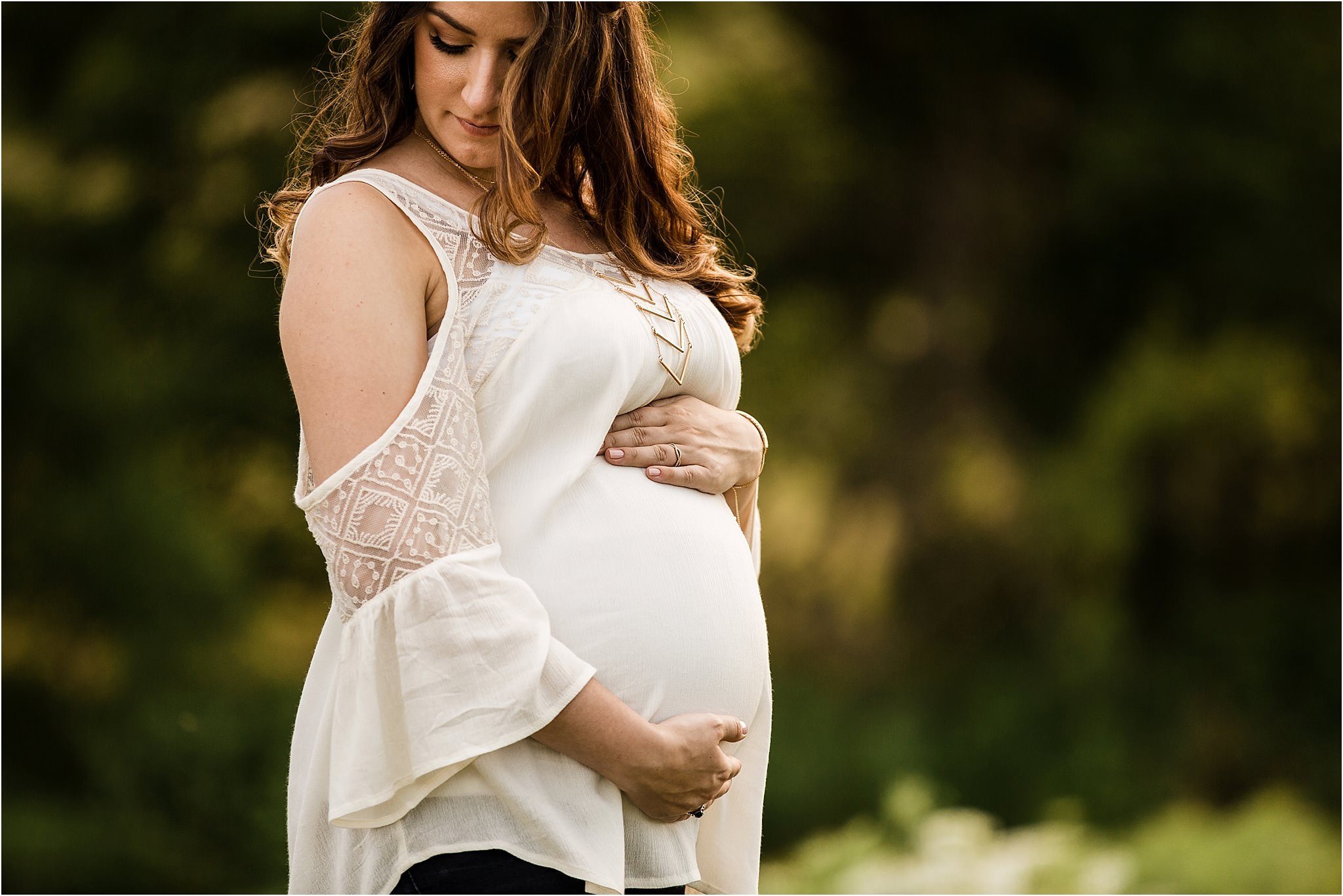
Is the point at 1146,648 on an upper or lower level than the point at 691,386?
lower

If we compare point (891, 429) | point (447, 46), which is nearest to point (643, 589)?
point (447, 46)

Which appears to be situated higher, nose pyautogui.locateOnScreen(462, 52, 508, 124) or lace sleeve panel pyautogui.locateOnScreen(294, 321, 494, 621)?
nose pyautogui.locateOnScreen(462, 52, 508, 124)

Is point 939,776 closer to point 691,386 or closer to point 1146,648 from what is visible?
point 1146,648

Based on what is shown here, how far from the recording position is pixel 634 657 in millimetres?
1346

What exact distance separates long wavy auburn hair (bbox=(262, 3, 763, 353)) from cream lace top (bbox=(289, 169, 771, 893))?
0.23 ft

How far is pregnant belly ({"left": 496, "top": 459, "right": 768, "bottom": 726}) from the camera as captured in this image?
4.37 feet

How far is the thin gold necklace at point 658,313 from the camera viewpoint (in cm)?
147

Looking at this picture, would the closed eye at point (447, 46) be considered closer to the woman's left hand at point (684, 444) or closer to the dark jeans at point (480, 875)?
the woman's left hand at point (684, 444)

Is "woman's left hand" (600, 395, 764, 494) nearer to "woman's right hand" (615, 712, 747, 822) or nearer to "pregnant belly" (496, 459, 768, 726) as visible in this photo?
"pregnant belly" (496, 459, 768, 726)

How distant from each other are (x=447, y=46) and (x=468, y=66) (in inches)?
1.3

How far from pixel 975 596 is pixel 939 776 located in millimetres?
961

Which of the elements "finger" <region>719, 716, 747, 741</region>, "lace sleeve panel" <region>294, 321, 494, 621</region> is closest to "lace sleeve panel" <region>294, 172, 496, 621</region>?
"lace sleeve panel" <region>294, 321, 494, 621</region>

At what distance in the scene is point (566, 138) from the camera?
5.15 ft

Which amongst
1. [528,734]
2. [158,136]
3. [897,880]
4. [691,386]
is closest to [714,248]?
[691,386]
